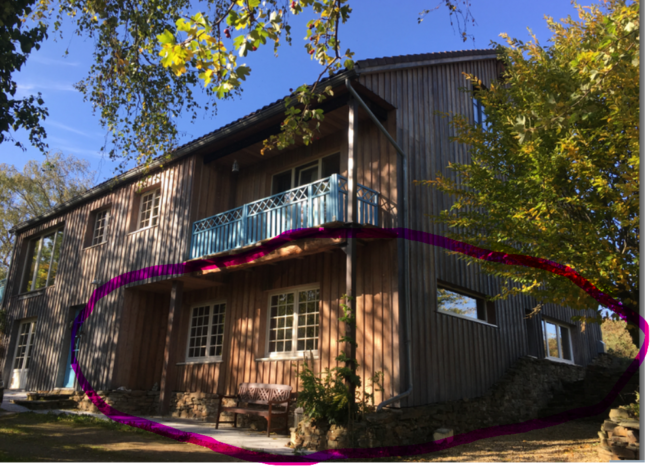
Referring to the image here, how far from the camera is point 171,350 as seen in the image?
1098 centimetres

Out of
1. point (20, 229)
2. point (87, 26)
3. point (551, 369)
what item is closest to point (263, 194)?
point (87, 26)

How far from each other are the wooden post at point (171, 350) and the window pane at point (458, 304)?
590cm

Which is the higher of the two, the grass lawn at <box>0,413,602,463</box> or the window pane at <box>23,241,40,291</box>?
the window pane at <box>23,241,40,291</box>

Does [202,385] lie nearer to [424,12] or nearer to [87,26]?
[87,26]

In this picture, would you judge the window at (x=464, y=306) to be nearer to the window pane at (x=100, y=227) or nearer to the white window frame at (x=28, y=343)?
the window pane at (x=100, y=227)

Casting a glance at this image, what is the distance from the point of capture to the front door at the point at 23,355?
50.8ft

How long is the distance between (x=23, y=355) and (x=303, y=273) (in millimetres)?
11697

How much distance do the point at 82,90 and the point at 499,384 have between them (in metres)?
9.80

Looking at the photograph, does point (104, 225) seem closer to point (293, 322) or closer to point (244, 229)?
point (244, 229)

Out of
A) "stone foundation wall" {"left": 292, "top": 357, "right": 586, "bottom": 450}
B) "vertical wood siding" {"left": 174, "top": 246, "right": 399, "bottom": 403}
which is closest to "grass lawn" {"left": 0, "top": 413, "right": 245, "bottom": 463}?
"stone foundation wall" {"left": 292, "top": 357, "right": 586, "bottom": 450}

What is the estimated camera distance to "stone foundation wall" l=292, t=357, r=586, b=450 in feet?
23.0

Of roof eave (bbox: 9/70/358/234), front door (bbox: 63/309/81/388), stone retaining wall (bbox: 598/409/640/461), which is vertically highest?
roof eave (bbox: 9/70/358/234)

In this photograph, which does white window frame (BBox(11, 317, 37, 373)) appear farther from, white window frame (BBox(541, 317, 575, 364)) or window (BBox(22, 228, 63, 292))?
white window frame (BBox(541, 317, 575, 364))

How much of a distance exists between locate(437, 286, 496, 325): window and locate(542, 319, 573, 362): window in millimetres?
3163
